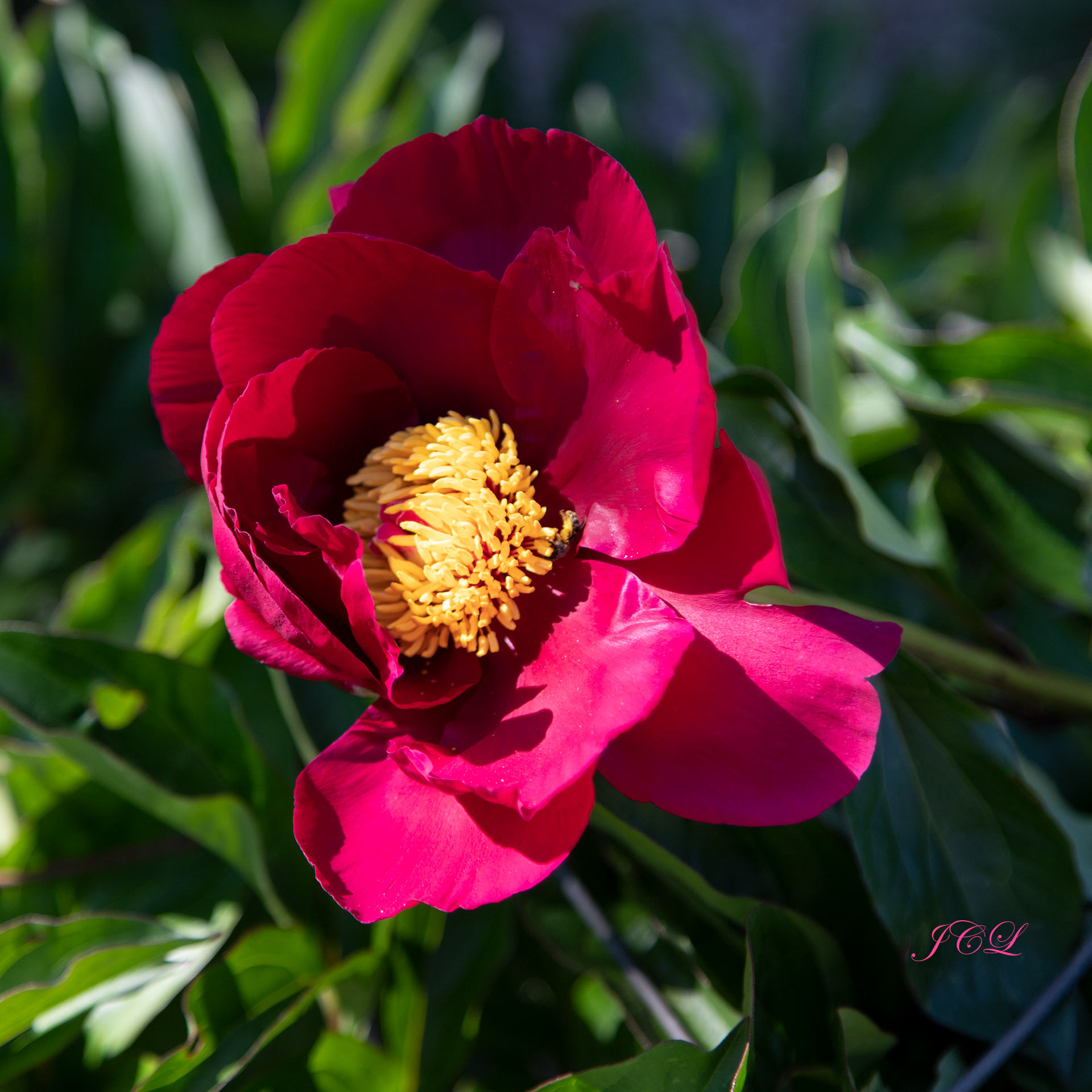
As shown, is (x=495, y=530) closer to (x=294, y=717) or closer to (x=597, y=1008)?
(x=294, y=717)

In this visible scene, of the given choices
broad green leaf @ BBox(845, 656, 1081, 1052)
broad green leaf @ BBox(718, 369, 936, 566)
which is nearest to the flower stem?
broad green leaf @ BBox(845, 656, 1081, 1052)

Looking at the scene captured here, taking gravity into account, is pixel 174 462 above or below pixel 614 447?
below

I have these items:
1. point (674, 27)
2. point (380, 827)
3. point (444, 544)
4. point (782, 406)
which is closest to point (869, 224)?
point (674, 27)

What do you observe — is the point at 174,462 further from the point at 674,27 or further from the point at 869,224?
the point at 674,27

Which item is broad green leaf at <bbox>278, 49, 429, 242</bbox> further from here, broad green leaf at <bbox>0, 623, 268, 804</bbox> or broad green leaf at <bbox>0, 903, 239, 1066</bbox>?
broad green leaf at <bbox>0, 903, 239, 1066</bbox>

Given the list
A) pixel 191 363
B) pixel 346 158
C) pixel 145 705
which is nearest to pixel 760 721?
pixel 191 363
